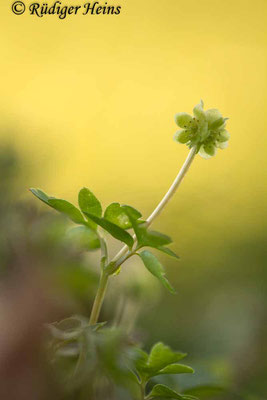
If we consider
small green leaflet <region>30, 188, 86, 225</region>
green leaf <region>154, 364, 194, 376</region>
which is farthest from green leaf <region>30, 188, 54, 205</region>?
green leaf <region>154, 364, 194, 376</region>

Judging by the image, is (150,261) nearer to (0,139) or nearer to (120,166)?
(0,139)

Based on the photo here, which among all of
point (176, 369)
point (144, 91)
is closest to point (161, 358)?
point (176, 369)

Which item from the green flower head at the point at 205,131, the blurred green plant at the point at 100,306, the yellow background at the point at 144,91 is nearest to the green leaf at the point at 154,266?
the blurred green plant at the point at 100,306

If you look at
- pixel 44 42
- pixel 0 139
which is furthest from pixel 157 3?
pixel 0 139

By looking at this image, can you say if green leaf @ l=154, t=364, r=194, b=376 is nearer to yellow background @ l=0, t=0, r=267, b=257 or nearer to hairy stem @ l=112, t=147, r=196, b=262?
hairy stem @ l=112, t=147, r=196, b=262

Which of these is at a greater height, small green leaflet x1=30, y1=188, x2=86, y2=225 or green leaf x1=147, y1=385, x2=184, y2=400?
small green leaflet x1=30, y1=188, x2=86, y2=225

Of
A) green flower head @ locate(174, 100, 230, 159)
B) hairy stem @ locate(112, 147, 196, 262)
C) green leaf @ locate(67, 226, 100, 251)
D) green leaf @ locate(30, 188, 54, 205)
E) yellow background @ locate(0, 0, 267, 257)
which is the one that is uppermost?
yellow background @ locate(0, 0, 267, 257)
